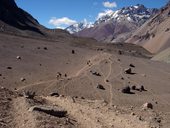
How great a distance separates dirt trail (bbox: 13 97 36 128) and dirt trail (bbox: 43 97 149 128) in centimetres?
185

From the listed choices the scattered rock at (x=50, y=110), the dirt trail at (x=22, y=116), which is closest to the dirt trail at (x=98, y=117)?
the scattered rock at (x=50, y=110)

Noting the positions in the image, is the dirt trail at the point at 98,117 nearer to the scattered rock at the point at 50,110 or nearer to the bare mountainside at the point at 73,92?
the bare mountainside at the point at 73,92

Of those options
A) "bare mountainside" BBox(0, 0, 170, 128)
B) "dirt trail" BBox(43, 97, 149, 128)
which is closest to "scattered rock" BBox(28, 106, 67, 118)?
"bare mountainside" BBox(0, 0, 170, 128)

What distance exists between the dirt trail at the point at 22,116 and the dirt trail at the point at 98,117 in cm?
185

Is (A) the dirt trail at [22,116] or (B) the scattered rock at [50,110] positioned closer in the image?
(A) the dirt trail at [22,116]

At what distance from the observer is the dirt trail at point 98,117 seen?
14.7 meters

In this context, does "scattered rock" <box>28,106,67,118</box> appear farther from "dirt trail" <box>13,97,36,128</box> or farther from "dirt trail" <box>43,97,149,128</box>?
"dirt trail" <box>43,97,149,128</box>

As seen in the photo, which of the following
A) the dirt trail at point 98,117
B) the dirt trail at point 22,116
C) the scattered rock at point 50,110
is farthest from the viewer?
the dirt trail at point 98,117

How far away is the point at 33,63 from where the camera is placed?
130ft

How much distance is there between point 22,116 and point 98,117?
3.62 meters

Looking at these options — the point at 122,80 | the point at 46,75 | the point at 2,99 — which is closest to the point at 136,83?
the point at 122,80

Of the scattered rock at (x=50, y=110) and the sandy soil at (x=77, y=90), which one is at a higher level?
the scattered rock at (x=50, y=110)

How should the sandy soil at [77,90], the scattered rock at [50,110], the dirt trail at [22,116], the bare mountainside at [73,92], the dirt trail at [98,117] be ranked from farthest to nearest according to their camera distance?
the dirt trail at [98,117] < the sandy soil at [77,90] < the bare mountainside at [73,92] < the scattered rock at [50,110] < the dirt trail at [22,116]

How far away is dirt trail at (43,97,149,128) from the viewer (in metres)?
14.7
